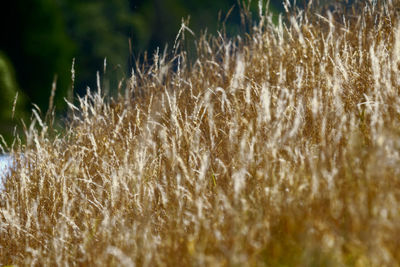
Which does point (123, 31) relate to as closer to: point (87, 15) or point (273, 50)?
point (87, 15)

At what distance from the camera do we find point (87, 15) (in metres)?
13.9

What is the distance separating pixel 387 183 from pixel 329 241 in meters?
0.33

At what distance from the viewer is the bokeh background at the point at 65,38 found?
1159 cm

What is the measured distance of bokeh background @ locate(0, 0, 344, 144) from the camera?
11594mm

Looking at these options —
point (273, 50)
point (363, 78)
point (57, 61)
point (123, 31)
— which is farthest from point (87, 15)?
point (363, 78)

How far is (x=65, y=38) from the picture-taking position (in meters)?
12.4

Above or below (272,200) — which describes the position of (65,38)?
below

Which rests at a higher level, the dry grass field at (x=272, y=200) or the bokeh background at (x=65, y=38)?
the dry grass field at (x=272, y=200)

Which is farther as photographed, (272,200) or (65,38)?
(65,38)

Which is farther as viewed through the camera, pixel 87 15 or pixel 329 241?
pixel 87 15

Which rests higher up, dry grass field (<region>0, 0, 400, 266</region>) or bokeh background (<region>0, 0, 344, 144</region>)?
dry grass field (<region>0, 0, 400, 266</region>)

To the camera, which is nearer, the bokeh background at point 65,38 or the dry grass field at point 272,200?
the dry grass field at point 272,200

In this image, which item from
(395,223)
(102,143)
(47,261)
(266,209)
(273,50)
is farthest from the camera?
(273,50)

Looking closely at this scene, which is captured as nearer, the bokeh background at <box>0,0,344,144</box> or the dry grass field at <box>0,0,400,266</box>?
the dry grass field at <box>0,0,400,266</box>
